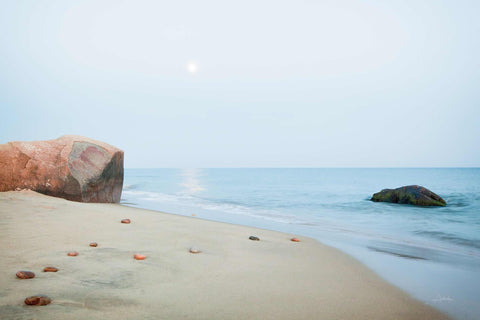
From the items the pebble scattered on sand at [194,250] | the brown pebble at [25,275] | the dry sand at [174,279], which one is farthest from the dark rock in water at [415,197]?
the brown pebble at [25,275]

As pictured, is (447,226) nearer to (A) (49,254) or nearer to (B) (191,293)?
(B) (191,293)

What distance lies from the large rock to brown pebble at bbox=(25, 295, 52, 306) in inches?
246

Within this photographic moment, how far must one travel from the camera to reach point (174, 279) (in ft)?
8.76

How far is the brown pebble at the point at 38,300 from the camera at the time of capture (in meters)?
1.84

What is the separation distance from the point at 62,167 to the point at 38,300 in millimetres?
6423

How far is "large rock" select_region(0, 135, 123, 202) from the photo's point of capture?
6988mm

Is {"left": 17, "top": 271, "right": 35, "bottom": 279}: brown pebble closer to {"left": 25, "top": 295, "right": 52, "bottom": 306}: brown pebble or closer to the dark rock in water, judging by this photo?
{"left": 25, "top": 295, "right": 52, "bottom": 306}: brown pebble

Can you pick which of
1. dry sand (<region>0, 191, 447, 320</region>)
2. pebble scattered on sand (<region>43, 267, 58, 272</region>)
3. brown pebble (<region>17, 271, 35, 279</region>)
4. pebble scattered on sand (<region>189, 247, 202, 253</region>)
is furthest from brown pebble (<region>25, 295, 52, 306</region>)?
pebble scattered on sand (<region>189, 247, 202, 253</region>)

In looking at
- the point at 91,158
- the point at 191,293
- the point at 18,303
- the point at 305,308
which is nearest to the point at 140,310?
the point at 191,293

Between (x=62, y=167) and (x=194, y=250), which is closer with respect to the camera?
(x=194, y=250)

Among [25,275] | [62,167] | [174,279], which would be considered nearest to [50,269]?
[25,275]

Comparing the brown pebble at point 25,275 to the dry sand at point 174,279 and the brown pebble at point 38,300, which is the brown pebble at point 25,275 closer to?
the dry sand at point 174,279

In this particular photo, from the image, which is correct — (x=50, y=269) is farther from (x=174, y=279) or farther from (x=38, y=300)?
(x=174, y=279)

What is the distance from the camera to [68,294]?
2.08 m
